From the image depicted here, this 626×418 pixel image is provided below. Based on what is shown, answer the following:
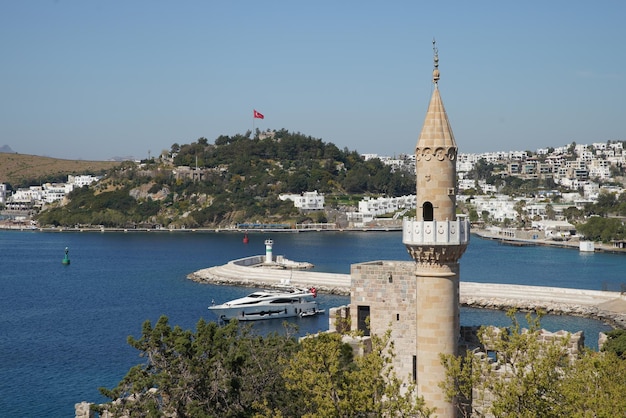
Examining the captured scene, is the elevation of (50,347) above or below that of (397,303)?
below

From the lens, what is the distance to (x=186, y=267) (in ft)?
247

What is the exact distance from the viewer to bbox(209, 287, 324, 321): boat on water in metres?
46.3

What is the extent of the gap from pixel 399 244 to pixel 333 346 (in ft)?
304

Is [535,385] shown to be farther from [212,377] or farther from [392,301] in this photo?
[212,377]

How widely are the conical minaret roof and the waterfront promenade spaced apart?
28030 millimetres

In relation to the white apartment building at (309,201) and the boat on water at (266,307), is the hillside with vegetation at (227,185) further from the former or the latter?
the boat on water at (266,307)

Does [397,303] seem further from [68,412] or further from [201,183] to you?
[201,183]

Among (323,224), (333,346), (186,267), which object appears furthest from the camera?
(323,224)

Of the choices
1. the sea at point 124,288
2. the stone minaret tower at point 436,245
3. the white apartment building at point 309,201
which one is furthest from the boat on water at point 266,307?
the white apartment building at point 309,201

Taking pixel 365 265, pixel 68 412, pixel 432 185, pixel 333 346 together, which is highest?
pixel 432 185

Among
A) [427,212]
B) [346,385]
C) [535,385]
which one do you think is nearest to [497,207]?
[427,212]

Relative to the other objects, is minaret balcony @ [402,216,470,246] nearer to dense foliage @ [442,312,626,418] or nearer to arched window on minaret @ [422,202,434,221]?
arched window on minaret @ [422,202,434,221]

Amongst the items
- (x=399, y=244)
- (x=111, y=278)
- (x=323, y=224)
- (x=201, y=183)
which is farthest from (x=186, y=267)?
(x=201, y=183)

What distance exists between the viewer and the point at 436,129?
12797 mm
